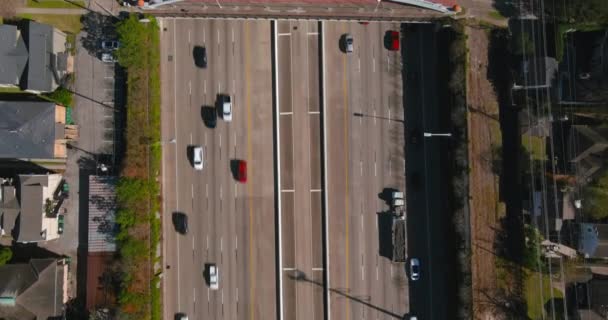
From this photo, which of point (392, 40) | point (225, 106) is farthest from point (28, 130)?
point (392, 40)

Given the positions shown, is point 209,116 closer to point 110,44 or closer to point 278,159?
point 278,159

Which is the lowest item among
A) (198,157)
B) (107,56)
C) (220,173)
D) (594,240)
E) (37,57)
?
(594,240)

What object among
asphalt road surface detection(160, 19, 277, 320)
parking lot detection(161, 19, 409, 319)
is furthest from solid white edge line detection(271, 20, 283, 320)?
asphalt road surface detection(160, 19, 277, 320)

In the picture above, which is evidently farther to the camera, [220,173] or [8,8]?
[220,173]

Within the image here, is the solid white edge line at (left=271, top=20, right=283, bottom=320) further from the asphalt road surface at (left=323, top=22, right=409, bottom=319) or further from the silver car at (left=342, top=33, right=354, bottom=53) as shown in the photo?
the silver car at (left=342, top=33, right=354, bottom=53)

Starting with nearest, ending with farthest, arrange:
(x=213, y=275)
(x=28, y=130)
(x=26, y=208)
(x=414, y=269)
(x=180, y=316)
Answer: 1. (x=28, y=130)
2. (x=26, y=208)
3. (x=414, y=269)
4. (x=213, y=275)
5. (x=180, y=316)

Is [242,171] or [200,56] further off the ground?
[200,56]
